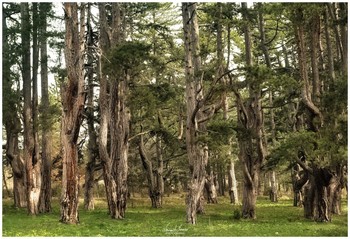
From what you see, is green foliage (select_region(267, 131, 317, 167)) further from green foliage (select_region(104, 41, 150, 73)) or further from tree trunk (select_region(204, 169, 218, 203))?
tree trunk (select_region(204, 169, 218, 203))

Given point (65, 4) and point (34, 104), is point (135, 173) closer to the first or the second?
point (34, 104)

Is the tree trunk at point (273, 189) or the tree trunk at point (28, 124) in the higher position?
the tree trunk at point (28, 124)

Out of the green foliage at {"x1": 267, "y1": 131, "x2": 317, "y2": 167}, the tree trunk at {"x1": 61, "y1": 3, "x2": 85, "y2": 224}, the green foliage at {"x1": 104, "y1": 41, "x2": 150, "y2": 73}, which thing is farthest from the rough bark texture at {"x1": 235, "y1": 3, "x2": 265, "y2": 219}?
the tree trunk at {"x1": 61, "y1": 3, "x2": 85, "y2": 224}

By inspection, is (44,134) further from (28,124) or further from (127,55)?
(127,55)

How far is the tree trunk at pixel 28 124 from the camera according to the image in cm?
2319

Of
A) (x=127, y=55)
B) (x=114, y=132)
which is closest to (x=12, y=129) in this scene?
(x=114, y=132)

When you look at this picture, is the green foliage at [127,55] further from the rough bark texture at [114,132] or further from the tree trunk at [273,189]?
the tree trunk at [273,189]

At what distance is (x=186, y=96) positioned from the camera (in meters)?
19.8

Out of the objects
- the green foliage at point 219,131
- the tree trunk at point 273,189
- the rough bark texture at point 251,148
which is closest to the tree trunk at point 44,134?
the green foliage at point 219,131

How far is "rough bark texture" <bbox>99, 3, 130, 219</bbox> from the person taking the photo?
2133 cm

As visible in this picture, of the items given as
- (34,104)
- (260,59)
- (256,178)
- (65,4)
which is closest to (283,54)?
(260,59)

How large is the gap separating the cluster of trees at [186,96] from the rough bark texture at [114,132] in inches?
1.8

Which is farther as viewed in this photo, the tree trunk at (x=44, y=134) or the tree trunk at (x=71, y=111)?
the tree trunk at (x=44, y=134)

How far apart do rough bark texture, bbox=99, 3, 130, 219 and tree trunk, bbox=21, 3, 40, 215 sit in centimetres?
396
